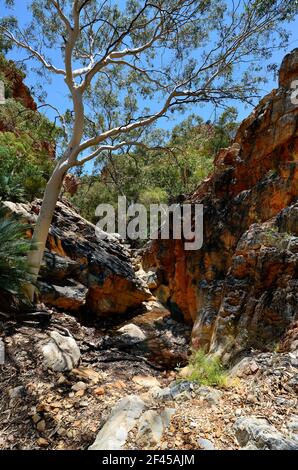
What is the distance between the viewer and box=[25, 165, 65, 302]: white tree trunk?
513 cm

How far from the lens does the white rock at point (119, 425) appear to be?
1989 millimetres

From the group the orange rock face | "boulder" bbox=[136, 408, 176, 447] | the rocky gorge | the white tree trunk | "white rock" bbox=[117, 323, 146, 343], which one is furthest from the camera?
"white rock" bbox=[117, 323, 146, 343]

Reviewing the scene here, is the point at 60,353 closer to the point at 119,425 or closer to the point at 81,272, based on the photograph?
the point at 119,425

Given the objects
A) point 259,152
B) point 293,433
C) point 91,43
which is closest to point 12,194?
point 91,43

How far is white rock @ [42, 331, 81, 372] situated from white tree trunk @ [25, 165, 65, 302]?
4.67 ft

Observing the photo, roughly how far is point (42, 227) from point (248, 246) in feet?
11.8

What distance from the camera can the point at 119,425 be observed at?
2.15 metres

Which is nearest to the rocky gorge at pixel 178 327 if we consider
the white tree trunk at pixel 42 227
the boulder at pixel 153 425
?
the boulder at pixel 153 425

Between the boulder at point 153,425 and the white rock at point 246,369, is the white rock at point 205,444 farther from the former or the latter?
the white rock at point 246,369

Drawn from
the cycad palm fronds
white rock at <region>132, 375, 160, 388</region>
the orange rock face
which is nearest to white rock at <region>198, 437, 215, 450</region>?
the orange rock face

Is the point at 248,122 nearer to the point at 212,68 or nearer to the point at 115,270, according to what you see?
the point at 212,68

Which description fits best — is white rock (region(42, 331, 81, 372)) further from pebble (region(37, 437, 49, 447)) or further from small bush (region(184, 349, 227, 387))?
small bush (region(184, 349, 227, 387))

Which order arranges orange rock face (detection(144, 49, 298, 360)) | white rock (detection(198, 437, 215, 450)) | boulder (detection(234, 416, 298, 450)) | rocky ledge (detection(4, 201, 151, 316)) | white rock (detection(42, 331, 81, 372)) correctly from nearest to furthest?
boulder (detection(234, 416, 298, 450))
white rock (detection(198, 437, 215, 450))
white rock (detection(42, 331, 81, 372))
orange rock face (detection(144, 49, 298, 360))
rocky ledge (detection(4, 201, 151, 316))

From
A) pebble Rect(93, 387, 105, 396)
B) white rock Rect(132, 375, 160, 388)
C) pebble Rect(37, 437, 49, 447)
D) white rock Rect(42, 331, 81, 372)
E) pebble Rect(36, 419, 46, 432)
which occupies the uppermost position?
white rock Rect(42, 331, 81, 372)
